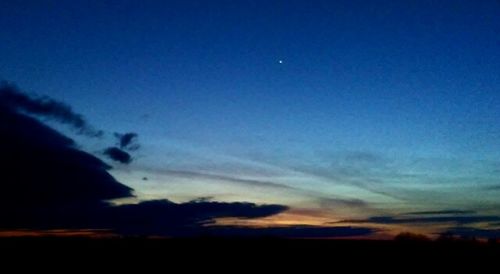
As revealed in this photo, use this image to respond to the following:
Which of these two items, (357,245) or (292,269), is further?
(357,245)

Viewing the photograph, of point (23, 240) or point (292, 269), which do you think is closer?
point (292, 269)

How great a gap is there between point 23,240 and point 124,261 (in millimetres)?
13163

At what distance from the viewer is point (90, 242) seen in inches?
1422

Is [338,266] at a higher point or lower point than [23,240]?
lower

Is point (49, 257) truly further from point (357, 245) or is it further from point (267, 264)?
point (357, 245)

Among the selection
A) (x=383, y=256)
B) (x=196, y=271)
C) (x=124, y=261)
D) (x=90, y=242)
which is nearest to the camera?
(x=196, y=271)

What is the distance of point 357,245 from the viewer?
38094mm

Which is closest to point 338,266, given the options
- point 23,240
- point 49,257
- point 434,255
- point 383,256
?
point 383,256

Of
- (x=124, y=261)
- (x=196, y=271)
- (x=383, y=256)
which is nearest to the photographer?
(x=196, y=271)

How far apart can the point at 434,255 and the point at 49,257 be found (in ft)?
67.7

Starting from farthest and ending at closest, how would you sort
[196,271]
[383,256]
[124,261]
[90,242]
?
[90,242]
[383,256]
[124,261]
[196,271]

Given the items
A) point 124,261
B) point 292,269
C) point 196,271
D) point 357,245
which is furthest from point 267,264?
point 357,245

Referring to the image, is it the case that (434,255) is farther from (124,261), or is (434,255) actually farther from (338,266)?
(124,261)

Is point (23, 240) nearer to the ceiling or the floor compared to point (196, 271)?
nearer to the ceiling
